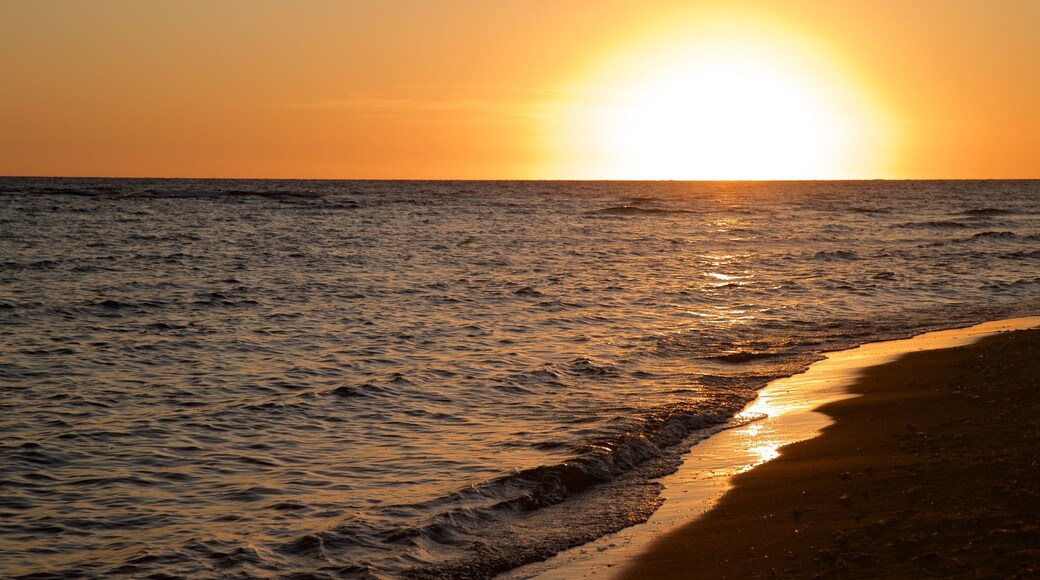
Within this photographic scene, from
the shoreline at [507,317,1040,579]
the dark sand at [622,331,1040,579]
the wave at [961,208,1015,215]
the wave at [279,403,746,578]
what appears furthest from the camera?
the wave at [961,208,1015,215]

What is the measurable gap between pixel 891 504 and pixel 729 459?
3190 millimetres

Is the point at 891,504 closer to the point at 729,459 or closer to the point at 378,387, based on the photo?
the point at 729,459

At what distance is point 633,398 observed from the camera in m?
14.8

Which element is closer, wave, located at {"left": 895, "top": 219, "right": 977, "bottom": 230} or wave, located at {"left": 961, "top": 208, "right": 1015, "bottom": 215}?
wave, located at {"left": 895, "top": 219, "right": 977, "bottom": 230}

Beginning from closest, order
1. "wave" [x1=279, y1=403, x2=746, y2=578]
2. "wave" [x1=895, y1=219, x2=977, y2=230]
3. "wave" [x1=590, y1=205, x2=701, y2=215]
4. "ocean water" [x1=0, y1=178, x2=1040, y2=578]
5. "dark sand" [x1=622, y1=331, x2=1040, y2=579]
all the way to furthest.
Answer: "dark sand" [x1=622, y1=331, x2=1040, y2=579] → "wave" [x1=279, y1=403, x2=746, y2=578] → "ocean water" [x1=0, y1=178, x2=1040, y2=578] → "wave" [x1=895, y1=219, x2=977, y2=230] → "wave" [x1=590, y1=205, x2=701, y2=215]

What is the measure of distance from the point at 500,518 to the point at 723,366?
9.45 meters

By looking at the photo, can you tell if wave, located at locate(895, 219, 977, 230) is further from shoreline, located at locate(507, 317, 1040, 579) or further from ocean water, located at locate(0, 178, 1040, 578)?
shoreline, located at locate(507, 317, 1040, 579)

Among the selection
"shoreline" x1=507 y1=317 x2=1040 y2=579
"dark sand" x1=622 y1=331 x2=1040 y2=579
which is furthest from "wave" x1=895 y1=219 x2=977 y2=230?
"dark sand" x1=622 y1=331 x2=1040 y2=579

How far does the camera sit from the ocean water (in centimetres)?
895

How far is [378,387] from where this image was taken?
1527 centimetres

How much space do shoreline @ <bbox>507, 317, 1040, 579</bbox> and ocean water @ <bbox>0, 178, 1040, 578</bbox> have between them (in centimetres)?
34

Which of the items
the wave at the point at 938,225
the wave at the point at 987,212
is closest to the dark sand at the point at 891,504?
the wave at the point at 938,225

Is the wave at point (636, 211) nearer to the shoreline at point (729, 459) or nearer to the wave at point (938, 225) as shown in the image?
the wave at point (938, 225)

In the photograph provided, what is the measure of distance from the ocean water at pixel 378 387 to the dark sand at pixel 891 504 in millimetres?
1292
